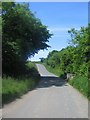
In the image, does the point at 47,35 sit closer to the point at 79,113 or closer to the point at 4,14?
the point at 4,14

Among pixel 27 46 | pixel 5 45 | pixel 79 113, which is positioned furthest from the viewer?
pixel 27 46

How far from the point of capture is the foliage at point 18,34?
150ft

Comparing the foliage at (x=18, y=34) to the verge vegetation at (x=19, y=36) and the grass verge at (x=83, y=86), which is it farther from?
the grass verge at (x=83, y=86)

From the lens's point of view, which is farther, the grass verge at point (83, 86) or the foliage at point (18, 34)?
the foliage at point (18, 34)

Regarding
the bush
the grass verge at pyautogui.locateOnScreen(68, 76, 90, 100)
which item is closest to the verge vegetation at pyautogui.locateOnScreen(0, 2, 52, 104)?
the bush

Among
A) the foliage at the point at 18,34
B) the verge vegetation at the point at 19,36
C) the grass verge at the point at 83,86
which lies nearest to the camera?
the grass verge at the point at 83,86

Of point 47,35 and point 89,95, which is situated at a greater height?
point 47,35

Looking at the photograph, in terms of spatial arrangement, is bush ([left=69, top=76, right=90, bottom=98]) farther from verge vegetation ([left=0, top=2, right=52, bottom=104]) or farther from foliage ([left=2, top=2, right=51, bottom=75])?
foliage ([left=2, top=2, right=51, bottom=75])

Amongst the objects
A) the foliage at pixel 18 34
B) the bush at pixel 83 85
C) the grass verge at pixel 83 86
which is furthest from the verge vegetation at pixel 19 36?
the grass verge at pixel 83 86

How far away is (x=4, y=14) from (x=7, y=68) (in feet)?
23.4

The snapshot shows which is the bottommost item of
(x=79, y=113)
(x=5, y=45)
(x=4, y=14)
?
(x=79, y=113)

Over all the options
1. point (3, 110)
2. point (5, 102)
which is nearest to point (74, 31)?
point (5, 102)

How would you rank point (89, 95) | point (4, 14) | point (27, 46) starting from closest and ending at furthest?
point (89, 95), point (4, 14), point (27, 46)

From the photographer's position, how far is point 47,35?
59.3 m
